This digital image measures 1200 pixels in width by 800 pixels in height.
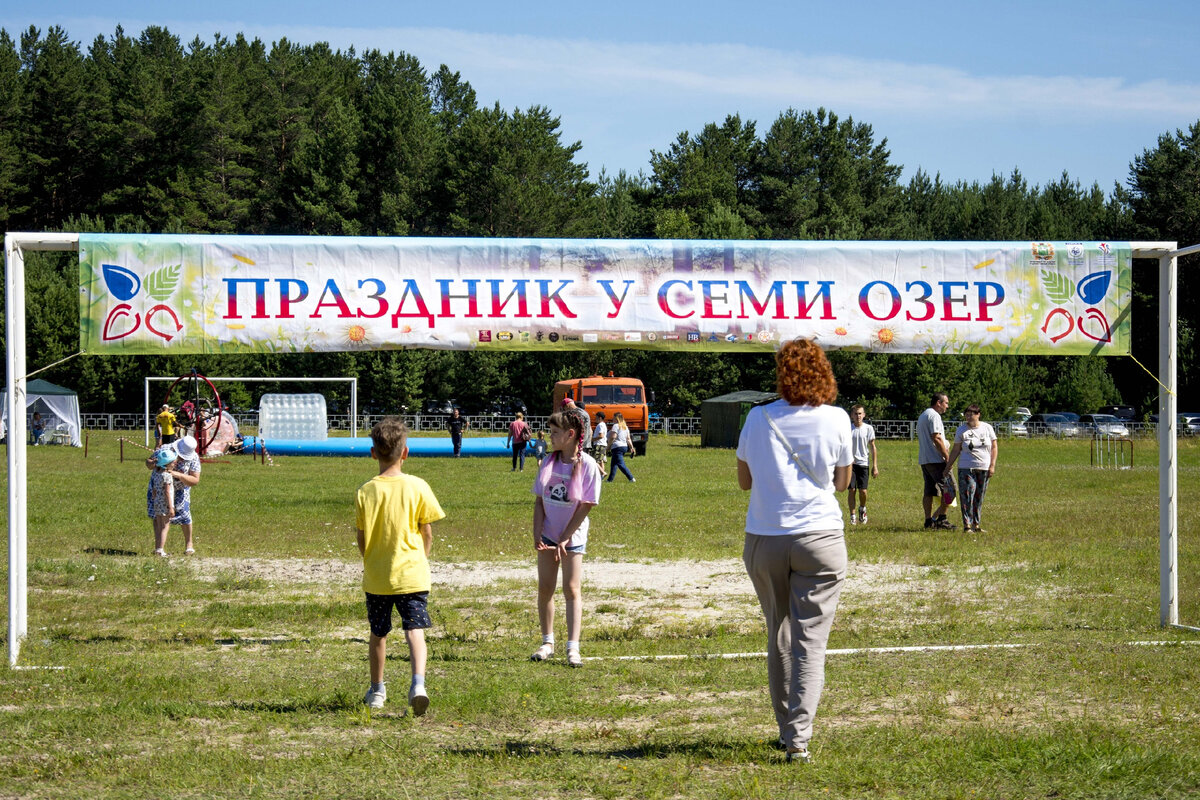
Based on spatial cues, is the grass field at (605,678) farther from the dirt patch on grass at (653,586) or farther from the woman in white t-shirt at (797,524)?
the woman in white t-shirt at (797,524)

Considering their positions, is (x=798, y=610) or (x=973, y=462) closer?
(x=798, y=610)

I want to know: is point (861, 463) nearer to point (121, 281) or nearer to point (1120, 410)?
point (121, 281)

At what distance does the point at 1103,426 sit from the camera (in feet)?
178

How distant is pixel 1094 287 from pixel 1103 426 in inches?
1907

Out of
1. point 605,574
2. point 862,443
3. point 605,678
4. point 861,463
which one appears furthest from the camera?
point 862,443

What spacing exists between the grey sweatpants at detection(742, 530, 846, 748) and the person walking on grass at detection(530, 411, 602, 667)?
7.59 ft

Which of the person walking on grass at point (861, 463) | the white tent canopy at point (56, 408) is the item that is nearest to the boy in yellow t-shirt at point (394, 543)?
the person walking on grass at point (861, 463)

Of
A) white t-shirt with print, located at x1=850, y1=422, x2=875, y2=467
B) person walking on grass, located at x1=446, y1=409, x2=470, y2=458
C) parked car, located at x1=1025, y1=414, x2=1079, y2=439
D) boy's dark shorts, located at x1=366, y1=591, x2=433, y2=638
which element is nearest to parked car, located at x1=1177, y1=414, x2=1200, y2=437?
A: parked car, located at x1=1025, y1=414, x2=1079, y2=439

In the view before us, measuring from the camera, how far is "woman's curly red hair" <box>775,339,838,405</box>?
5828 mm

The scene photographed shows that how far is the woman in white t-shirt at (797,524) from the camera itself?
563 cm

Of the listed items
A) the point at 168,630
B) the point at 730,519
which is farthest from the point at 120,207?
the point at 168,630

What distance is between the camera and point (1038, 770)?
5.45 meters

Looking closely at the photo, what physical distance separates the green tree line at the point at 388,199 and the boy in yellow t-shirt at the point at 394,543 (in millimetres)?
54084

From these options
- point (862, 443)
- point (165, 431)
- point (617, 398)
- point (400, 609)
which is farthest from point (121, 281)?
point (617, 398)
